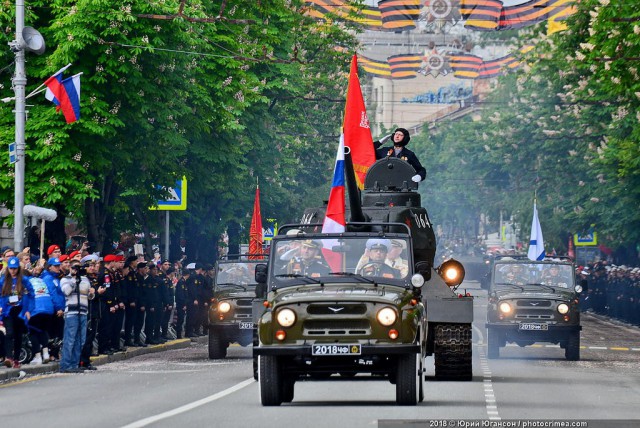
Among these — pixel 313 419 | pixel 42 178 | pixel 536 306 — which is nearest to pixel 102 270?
pixel 42 178

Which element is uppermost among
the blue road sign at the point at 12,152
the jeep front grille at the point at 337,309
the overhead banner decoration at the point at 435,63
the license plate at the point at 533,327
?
the overhead banner decoration at the point at 435,63

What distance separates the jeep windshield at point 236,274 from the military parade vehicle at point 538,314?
16.2ft

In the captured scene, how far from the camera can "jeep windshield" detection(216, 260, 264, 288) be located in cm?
3531

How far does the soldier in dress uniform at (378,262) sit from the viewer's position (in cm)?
2006

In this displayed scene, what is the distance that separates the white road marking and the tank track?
2682mm

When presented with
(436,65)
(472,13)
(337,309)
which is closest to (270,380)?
(337,309)

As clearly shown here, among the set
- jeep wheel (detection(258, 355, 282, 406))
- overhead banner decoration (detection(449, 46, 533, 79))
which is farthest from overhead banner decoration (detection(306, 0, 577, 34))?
jeep wheel (detection(258, 355, 282, 406))

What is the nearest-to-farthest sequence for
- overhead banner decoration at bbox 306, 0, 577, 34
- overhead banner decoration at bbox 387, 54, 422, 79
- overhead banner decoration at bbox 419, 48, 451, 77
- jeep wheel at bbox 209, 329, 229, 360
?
jeep wheel at bbox 209, 329, 229, 360
overhead banner decoration at bbox 306, 0, 577, 34
overhead banner decoration at bbox 387, 54, 422, 79
overhead banner decoration at bbox 419, 48, 451, 77

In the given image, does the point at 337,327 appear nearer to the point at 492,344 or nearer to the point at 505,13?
the point at 492,344

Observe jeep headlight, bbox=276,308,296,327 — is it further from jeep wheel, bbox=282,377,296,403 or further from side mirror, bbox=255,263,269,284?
side mirror, bbox=255,263,269,284

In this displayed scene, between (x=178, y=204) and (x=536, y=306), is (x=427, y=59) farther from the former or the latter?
(x=536, y=306)

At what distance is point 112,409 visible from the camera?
19234 millimetres

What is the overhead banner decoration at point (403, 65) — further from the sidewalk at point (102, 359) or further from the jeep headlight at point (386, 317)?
the jeep headlight at point (386, 317)

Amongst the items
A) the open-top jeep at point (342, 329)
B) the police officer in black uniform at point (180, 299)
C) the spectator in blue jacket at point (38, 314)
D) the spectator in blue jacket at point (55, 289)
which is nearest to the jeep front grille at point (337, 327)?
the open-top jeep at point (342, 329)
